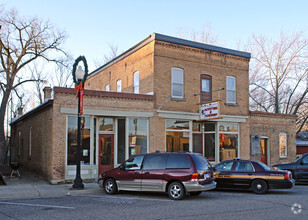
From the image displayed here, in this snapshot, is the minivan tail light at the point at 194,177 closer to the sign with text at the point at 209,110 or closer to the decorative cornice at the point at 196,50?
the sign with text at the point at 209,110

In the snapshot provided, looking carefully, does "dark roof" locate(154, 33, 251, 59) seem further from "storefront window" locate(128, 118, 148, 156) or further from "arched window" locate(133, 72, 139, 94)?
"storefront window" locate(128, 118, 148, 156)

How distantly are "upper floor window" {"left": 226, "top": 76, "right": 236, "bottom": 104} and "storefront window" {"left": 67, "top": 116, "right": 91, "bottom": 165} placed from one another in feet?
32.1

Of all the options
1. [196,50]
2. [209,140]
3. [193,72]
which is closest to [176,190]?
[209,140]

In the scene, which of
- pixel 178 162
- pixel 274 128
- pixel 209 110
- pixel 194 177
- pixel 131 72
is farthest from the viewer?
pixel 274 128

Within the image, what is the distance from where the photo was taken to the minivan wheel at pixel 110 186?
12859mm

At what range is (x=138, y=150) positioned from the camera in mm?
18641

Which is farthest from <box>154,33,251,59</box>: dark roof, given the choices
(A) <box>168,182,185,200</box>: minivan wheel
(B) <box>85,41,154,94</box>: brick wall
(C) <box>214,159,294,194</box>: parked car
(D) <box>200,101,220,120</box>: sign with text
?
(A) <box>168,182,185,200</box>: minivan wheel

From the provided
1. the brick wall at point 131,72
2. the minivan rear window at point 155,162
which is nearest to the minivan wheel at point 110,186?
the minivan rear window at point 155,162

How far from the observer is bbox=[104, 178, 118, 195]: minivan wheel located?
506 inches

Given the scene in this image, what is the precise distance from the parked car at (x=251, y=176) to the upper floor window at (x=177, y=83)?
693cm

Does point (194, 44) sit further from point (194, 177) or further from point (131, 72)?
point (194, 177)

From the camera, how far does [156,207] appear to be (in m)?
10.1

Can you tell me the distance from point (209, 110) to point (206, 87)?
7.81 ft

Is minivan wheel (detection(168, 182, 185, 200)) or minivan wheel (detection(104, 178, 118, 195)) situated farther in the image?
minivan wheel (detection(104, 178, 118, 195))
